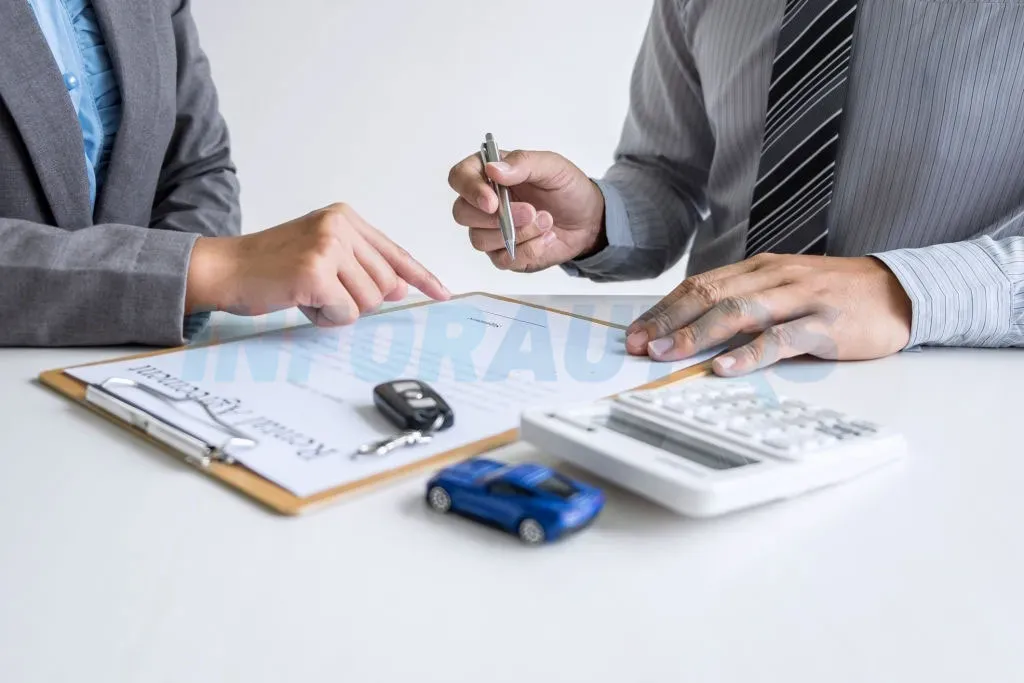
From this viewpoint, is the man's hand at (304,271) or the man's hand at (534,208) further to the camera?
the man's hand at (534,208)

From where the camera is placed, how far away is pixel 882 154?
1.00 metres

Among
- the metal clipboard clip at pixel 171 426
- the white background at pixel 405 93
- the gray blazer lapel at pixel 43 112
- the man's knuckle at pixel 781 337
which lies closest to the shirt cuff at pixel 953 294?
the man's knuckle at pixel 781 337

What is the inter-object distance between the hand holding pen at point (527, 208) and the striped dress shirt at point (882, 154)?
0.05 meters

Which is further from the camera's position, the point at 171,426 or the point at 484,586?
the point at 171,426

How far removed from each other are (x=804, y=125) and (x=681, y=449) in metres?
0.61

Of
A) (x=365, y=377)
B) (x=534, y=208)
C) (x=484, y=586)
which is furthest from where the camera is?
(x=534, y=208)

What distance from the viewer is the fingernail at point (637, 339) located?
803 mm

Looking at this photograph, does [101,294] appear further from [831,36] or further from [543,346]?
[831,36]

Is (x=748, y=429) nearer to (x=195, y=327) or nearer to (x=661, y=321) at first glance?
(x=661, y=321)

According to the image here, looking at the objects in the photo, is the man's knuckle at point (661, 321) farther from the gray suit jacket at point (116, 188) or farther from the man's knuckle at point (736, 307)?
the gray suit jacket at point (116, 188)

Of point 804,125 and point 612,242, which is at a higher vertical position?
point 804,125

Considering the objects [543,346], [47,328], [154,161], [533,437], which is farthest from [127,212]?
[533,437]

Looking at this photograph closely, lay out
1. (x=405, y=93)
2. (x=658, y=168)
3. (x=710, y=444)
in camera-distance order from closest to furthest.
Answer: (x=710, y=444), (x=658, y=168), (x=405, y=93)

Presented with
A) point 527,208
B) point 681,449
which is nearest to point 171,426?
point 681,449
